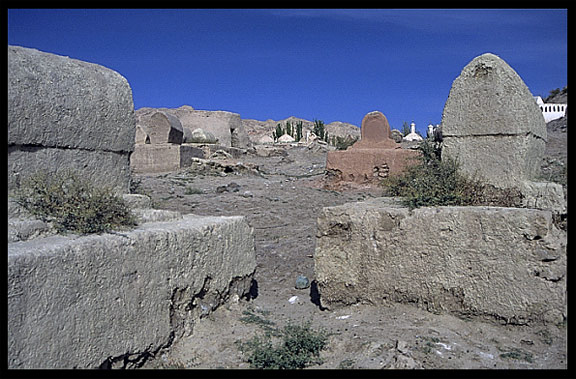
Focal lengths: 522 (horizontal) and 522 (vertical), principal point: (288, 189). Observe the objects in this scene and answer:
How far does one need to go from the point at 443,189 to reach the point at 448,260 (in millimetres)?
711

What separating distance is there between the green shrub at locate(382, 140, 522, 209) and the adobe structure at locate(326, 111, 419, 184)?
5049 mm

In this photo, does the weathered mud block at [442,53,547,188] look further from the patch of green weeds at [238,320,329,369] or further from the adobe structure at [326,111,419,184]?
the adobe structure at [326,111,419,184]

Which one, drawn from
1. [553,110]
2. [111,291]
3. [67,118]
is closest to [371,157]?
[67,118]

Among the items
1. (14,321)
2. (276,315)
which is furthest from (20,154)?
(276,315)

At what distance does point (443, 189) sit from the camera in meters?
4.25

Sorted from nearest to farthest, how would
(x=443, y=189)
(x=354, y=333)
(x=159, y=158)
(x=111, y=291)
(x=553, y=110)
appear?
(x=111, y=291) → (x=354, y=333) → (x=443, y=189) → (x=159, y=158) → (x=553, y=110)

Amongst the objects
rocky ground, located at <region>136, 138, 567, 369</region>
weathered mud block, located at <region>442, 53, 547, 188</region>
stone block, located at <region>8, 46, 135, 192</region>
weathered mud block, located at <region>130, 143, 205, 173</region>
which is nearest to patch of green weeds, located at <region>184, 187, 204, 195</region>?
rocky ground, located at <region>136, 138, 567, 369</region>

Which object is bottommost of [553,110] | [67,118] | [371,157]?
[67,118]

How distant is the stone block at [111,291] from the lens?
238 cm

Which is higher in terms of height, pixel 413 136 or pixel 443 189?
pixel 413 136

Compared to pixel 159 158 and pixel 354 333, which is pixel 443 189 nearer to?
A: pixel 354 333

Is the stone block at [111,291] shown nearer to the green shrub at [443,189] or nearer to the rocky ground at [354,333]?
the rocky ground at [354,333]

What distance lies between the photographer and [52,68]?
357 centimetres

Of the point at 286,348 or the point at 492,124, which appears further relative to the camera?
the point at 492,124
